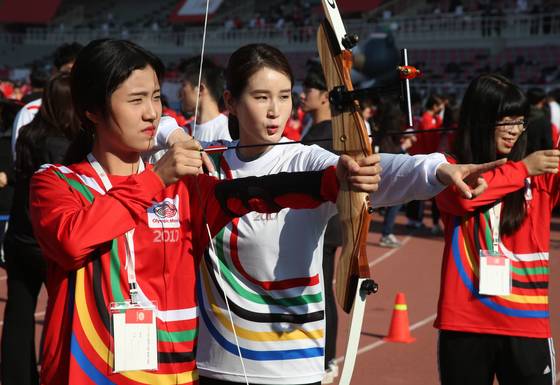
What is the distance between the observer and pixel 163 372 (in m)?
2.13

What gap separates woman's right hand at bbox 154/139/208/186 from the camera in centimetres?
196

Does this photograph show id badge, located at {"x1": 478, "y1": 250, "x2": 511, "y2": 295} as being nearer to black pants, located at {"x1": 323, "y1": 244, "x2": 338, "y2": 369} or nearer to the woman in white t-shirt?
the woman in white t-shirt

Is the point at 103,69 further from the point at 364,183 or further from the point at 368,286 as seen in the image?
the point at 368,286

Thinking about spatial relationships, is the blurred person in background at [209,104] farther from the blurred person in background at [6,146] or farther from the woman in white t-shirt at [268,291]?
the woman in white t-shirt at [268,291]

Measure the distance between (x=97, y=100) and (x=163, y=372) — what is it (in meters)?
0.68

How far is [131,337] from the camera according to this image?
2080 millimetres

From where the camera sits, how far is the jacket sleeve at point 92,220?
1.96m

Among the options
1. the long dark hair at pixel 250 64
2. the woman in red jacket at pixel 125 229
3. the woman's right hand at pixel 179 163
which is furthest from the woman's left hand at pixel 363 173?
the long dark hair at pixel 250 64

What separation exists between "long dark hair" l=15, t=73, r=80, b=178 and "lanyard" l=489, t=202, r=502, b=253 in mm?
1845

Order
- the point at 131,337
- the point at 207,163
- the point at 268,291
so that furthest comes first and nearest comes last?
the point at 268,291
the point at 207,163
the point at 131,337

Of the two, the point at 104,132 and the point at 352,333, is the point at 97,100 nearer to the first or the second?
the point at 104,132

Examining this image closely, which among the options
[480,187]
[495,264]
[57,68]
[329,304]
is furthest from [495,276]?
[57,68]

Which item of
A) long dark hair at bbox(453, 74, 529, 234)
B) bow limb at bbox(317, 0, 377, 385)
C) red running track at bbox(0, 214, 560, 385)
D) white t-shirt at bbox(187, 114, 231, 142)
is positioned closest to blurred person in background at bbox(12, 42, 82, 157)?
white t-shirt at bbox(187, 114, 231, 142)

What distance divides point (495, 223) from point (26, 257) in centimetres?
215
